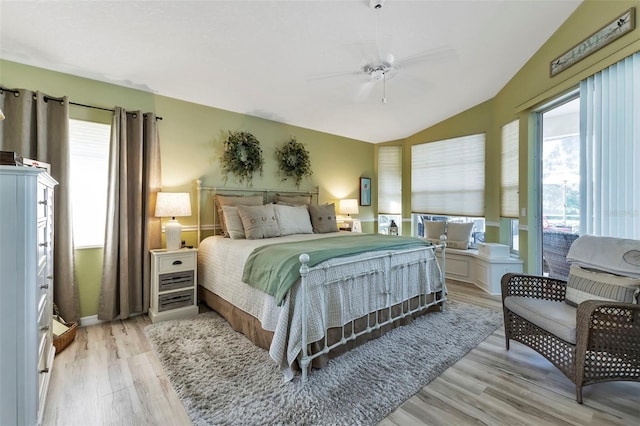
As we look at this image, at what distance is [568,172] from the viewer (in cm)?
317

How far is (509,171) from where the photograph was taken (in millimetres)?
4039

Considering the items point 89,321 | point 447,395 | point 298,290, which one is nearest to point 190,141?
point 89,321

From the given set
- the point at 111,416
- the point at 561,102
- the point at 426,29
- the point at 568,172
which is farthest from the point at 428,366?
the point at 561,102

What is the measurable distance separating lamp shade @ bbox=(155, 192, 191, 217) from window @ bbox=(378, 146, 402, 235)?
3.89m

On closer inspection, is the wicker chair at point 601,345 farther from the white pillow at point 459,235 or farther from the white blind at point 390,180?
the white blind at point 390,180

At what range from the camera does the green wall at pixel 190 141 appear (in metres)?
2.86

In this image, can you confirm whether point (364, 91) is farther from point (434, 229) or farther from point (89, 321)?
point (89, 321)

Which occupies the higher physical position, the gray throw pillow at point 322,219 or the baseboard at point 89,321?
the gray throw pillow at point 322,219

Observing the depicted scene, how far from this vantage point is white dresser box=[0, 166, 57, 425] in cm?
130

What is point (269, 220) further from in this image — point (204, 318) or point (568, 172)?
point (568, 172)

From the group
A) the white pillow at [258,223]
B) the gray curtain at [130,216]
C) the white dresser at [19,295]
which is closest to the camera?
the white dresser at [19,295]

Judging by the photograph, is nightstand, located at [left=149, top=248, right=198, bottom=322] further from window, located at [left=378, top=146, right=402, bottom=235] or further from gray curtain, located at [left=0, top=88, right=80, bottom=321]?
window, located at [left=378, top=146, right=402, bottom=235]

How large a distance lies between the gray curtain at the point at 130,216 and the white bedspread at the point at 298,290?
0.62 m

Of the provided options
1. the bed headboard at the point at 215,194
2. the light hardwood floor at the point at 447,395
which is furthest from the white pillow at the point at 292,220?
the light hardwood floor at the point at 447,395
